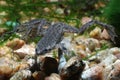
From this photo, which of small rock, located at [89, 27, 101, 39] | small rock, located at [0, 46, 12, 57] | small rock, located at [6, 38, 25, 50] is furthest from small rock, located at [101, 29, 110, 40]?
small rock, located at [0, 46, 12, 57]

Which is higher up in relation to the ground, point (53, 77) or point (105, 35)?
point (53, 77)

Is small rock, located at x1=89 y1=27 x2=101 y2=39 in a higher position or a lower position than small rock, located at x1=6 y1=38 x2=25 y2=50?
lower

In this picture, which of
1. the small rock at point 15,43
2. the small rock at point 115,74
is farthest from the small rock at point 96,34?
the small rock at point 115,74

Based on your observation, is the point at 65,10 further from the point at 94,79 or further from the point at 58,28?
the point at 94,79

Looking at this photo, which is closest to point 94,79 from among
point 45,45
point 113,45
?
point 45,45

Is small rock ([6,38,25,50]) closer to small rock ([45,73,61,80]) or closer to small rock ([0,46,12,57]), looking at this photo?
small rock ([0,46,12,57])

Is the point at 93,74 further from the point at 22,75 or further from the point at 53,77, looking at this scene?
the point at 22,75

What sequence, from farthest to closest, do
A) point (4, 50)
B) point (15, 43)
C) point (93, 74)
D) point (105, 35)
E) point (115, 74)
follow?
point (105, 35)
point (15, 43)
point (4, 50)
point (93, 74)
point (115, 74)

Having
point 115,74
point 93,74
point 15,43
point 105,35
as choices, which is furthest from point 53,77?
point 105,35

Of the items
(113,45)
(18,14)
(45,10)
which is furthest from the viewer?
(45,10)

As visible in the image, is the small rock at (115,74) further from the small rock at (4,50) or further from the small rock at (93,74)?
the small rock at (4,50)

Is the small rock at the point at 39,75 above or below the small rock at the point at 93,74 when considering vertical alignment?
below
